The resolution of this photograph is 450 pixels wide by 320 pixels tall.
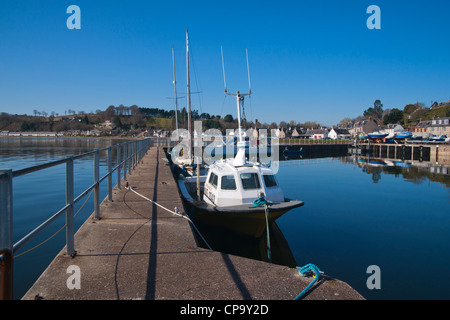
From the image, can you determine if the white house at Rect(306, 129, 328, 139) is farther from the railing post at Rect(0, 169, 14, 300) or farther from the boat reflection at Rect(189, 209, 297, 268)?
the railing post at Rect(0, 169, 14, 300)

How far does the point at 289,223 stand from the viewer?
14.8 meters

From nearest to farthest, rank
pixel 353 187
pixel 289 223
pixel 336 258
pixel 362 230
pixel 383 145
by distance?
pixel 336 258, pixel 362 230, pixel 289 223, pixel 353 187, pixel 383 145

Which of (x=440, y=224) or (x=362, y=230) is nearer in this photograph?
(x=362, y=230)

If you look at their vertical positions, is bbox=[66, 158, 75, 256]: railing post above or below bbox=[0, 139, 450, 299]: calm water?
above

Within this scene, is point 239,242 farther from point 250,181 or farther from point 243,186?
point 250,181

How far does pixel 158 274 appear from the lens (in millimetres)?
4258

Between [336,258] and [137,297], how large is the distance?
848 centimetres

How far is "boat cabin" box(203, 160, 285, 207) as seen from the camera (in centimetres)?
1080

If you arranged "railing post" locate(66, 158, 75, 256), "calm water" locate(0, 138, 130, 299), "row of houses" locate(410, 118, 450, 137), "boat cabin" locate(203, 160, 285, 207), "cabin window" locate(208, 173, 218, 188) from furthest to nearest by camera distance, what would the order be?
1. "row of houses" locate(410, 118, 450, 137)
2. "cabin window" locate(208, 173, 218, 188)
3. "boat cabin" locate(203, 160, 285, 207)
4. "calm water" locate(0, 138, 130, 299)
5. "railing post" locate(66, 158, 75, 256)

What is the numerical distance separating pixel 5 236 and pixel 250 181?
340 inches

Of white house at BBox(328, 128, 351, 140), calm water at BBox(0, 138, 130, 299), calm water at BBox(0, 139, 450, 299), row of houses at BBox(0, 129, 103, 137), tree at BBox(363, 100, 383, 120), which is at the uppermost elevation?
tree at BBox(363, 100, 383, 120)

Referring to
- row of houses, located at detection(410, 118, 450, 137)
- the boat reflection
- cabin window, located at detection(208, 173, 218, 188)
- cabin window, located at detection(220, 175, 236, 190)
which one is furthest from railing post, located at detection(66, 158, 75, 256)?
row of houses, located at detection(410, 118, 450, 137)
